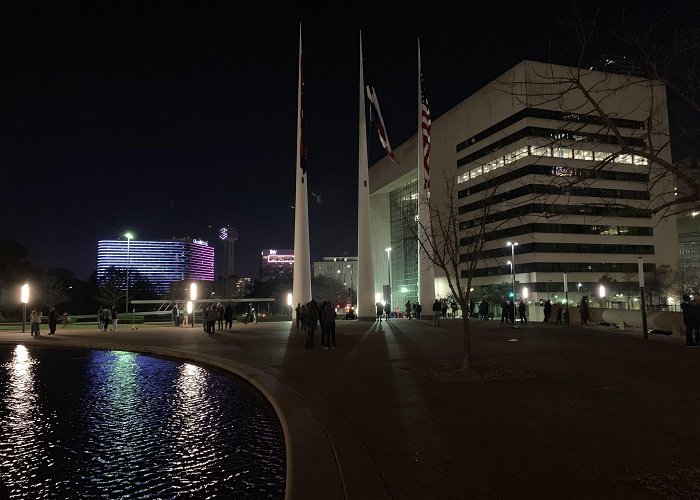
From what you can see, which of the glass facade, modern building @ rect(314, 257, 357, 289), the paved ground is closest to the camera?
the paved ground

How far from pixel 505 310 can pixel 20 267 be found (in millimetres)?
57600

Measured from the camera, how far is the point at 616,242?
7325cm

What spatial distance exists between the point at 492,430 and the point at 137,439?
4406mm

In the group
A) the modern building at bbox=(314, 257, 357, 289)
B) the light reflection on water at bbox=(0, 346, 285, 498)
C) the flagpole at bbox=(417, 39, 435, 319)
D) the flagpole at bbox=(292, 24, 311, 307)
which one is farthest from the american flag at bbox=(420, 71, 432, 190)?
the modern building at bbox=(314, 257, 357, 289)

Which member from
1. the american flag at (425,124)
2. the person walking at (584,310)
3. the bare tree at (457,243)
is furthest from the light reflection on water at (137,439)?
the american flag at (425,124)

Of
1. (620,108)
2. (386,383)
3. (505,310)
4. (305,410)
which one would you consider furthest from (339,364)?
(620,108)

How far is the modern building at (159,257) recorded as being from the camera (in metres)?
151

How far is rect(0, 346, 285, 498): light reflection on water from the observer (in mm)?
4746

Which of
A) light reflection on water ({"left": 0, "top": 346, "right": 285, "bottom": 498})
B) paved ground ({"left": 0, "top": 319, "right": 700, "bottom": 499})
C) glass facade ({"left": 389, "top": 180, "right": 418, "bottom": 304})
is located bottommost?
light reflection on water ({"left": 0, "top": 346, "right": 285, "bottom": 498})

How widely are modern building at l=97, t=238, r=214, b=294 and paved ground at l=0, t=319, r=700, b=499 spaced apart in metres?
151

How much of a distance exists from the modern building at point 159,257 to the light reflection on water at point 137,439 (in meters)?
149

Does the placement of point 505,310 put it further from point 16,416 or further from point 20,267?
point 20,267

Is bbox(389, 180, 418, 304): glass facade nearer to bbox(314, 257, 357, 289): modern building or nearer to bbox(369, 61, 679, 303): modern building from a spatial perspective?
bbox(369, 61, 679, 303): modern building

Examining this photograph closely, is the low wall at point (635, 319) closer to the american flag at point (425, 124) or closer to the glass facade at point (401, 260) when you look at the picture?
the american flag at point (425, 124)
